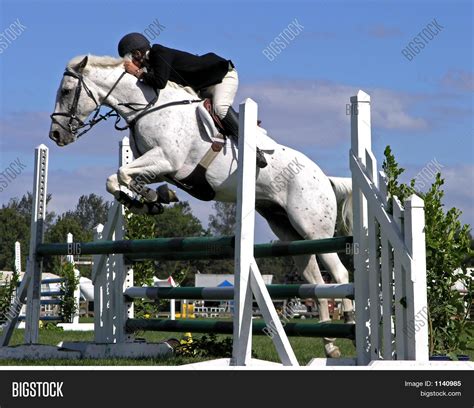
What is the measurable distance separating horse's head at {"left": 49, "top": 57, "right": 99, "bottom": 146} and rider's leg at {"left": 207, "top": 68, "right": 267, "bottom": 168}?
87 cm

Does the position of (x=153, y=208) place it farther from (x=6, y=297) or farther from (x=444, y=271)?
(x=6, y=297)

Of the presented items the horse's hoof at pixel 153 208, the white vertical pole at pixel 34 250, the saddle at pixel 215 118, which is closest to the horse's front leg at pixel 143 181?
the horse's hoof at pixel 153 208

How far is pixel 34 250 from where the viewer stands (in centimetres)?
681

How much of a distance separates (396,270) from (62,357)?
3025 mm

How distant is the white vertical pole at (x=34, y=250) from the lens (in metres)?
6.75

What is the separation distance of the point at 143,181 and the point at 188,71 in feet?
2.97

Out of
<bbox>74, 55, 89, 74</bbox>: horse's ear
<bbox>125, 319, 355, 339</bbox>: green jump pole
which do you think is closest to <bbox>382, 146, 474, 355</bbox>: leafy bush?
<bbox>125, 319, 355, 339</bbox>: green jump pole

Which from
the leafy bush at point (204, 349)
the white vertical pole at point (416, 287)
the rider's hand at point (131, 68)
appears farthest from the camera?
the leafy bush at point (204, 349)

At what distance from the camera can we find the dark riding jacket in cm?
622

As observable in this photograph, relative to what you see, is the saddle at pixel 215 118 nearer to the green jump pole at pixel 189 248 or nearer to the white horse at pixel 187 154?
the white horse at pixel 187 154

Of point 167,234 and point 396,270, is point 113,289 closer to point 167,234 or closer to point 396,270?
point 396,270

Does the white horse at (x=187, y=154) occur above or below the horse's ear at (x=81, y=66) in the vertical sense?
below

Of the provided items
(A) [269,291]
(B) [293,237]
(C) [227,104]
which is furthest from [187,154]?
(A) [269,291]

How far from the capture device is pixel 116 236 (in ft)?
22.3
